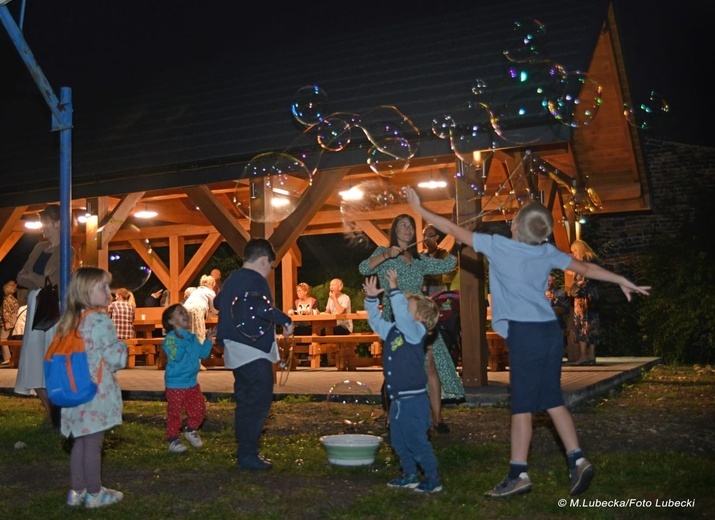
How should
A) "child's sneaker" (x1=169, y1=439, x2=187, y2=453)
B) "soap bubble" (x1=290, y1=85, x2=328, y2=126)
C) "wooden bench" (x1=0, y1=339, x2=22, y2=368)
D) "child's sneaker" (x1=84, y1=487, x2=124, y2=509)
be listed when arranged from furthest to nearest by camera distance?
"wooden bench" (x1=0, y1=339, x2=22, y2=368)
"soap bubble" (x1=290, y1=85, x2=328, y2=126)
"child's sneaker" (x1=169, y1=439, x2=187, y2=453)
"child's sneaker" (x1=84, y1=487, x2=124, y2=509)

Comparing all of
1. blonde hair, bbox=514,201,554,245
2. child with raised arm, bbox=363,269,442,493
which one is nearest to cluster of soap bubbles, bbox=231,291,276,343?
child with raised arm, bbox=363,269,442,493

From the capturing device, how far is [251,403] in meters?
6.04

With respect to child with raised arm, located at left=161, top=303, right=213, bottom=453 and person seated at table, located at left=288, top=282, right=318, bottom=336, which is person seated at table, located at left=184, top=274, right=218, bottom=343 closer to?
person seated at table, located at left=288, top=282, right=318, bottom=336

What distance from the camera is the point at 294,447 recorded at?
6.88m

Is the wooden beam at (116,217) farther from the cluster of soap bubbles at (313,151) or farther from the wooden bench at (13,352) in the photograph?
the wooden bench at (13,352)

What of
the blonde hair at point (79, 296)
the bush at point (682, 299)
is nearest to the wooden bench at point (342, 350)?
the bush at point (682, 299)

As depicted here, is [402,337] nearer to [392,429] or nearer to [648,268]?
[392,429]

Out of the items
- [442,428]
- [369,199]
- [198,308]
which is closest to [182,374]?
[442,428]

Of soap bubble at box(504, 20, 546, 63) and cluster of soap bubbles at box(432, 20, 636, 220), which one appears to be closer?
cluster of soap bubbles at box(432, 20, 636, 220)

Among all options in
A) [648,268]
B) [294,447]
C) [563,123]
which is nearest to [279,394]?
[294,447]

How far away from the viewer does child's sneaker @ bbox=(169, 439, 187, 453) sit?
6.77m

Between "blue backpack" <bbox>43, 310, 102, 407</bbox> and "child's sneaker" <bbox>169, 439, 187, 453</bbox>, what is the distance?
1907 millimetres

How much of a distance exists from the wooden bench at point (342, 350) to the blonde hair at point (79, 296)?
9.14 meters

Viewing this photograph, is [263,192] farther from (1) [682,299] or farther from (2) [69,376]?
(1) [682,299]
